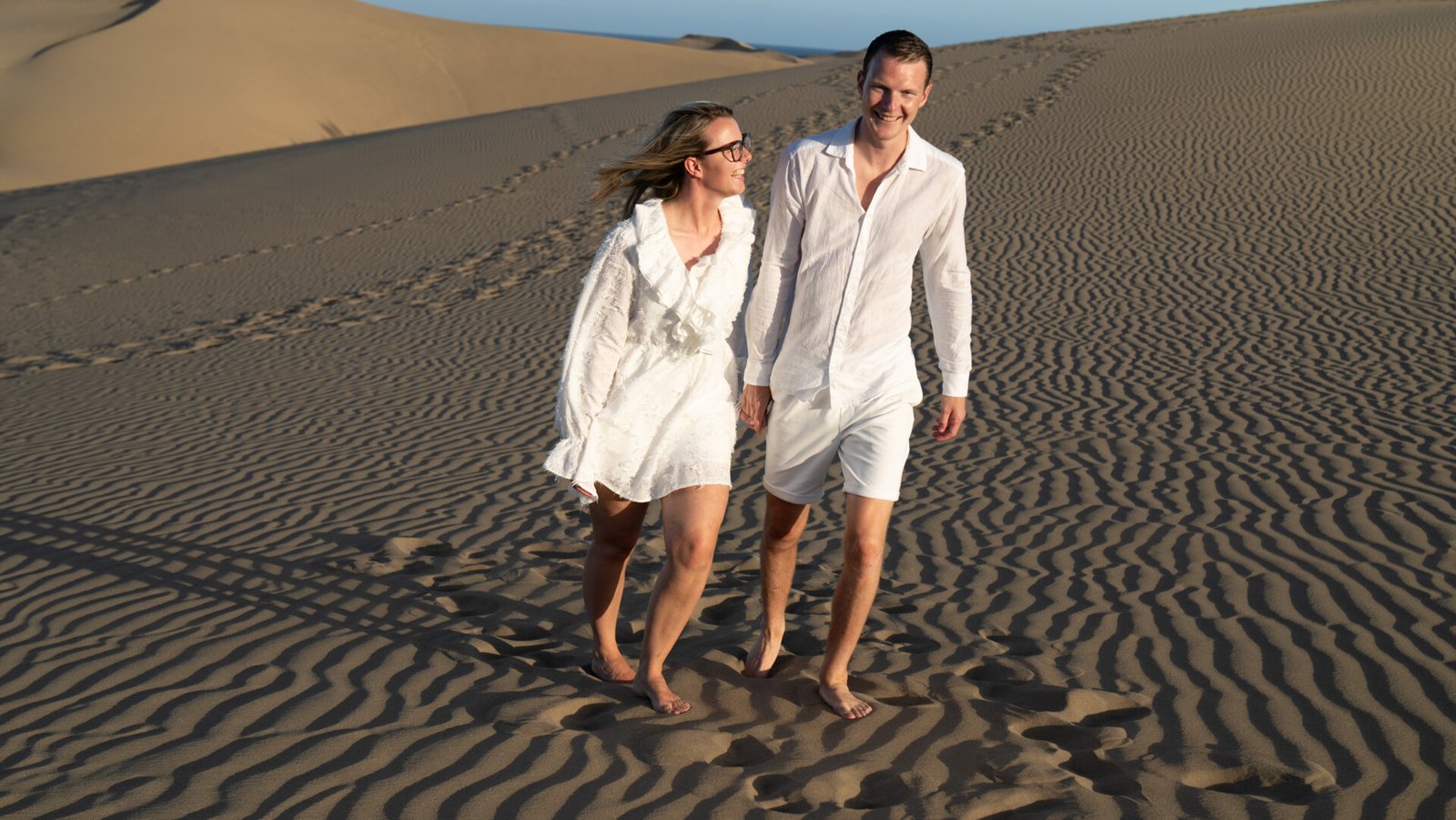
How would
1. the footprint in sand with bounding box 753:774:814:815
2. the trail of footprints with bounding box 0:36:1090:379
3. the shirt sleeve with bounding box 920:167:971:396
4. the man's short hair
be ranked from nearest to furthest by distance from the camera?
the footprint in sand with bounding box 753:774:814:815 < the man's short hair < the shirt sleeve with bounding box 920:167:971:396 < the trail of footprints with bounding box 0:36:1090:379

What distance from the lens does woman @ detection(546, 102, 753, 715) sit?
10.9 feet

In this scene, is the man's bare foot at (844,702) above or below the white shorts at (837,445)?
below

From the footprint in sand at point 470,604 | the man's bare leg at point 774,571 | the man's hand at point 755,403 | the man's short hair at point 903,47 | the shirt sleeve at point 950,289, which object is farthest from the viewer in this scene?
the footprint in sand at point 470,604

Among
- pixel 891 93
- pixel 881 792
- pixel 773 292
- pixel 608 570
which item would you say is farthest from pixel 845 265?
pixel 881 792

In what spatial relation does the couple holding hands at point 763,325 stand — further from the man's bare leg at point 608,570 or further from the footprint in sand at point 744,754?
the footprint in sand at point 744,754

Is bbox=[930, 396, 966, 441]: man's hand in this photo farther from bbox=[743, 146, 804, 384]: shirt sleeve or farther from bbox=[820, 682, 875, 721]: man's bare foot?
bbox=[820, 682, 875, 721]: man's bare foot

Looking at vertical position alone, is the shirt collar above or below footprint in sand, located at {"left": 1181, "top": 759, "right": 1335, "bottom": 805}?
above

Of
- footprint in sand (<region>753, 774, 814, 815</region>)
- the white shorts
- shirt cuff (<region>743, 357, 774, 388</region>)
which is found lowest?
footprint in sand (<region>753, 774, 814, 815</region>)

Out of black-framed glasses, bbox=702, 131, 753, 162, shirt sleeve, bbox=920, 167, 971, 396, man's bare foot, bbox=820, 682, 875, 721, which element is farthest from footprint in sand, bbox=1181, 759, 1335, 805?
black-framed glasses, bbox=702, 131, 753, 162

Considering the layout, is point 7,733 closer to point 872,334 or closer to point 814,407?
point 814,407

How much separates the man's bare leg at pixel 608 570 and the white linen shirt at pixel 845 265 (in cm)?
57

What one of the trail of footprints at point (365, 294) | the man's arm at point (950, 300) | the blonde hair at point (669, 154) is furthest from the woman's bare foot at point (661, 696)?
the trail of footprints at point (365, 294)

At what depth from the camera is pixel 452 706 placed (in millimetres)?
3639

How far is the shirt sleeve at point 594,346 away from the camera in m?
3.32
